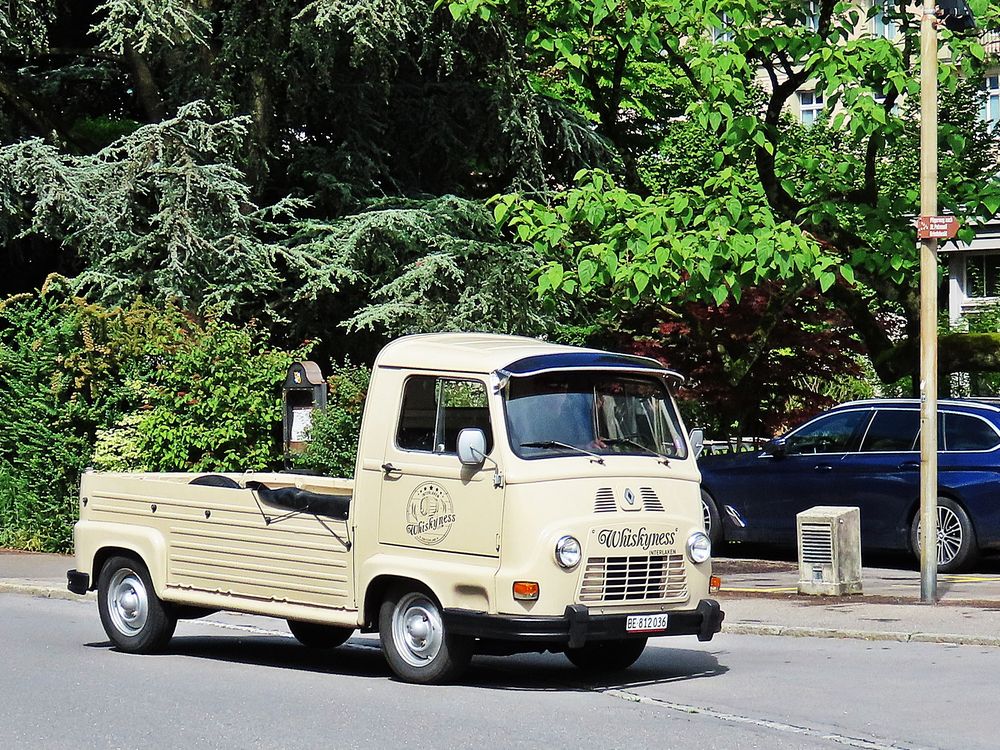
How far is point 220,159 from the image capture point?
23.5 meters

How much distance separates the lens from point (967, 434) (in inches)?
691

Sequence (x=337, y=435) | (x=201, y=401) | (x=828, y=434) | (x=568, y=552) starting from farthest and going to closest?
1. (x=201, y=401)
2. (x=337, y=435)
3. (x=828, y=434)
4. (x=568, y=552)

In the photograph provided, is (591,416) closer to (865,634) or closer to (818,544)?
(865,634)

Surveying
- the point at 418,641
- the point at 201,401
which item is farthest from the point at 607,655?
the point at 201,401

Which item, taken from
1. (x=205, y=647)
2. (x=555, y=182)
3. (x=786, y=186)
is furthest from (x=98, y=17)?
(x=205, y=647)

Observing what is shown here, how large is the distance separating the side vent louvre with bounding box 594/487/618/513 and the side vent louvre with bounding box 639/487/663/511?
0.25m

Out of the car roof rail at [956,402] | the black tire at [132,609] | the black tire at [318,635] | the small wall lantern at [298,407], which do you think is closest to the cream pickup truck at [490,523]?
the black tire at [132,609]

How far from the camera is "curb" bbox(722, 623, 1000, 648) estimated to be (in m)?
12.6

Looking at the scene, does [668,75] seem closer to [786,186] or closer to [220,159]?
[220,159]

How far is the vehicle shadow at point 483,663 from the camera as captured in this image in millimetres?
11008

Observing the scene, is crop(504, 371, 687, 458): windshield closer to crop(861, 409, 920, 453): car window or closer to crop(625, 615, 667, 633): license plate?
crop(625, 615, 667, 633): license plate

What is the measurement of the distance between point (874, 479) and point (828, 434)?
0.98 meters

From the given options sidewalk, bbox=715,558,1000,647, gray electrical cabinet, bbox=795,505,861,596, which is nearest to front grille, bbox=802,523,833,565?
gray electrical cabinet, bbox=795,505,861,596

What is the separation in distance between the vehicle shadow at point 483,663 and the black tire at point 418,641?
35cm
